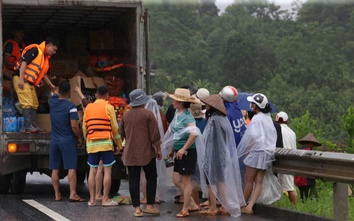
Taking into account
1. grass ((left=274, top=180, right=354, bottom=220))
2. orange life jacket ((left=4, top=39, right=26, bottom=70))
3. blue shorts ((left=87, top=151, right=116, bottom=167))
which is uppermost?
orange life jacket ((left=4, top=39, right=26, bottom=70))

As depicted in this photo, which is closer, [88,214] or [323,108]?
[88,214]

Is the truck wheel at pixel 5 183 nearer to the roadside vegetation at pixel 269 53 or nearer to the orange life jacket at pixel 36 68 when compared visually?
the orange life jacket at pixel 36 68

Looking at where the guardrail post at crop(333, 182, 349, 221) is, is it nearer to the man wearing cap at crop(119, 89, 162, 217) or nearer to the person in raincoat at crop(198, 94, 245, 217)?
the person in raincoat at crop(198, 94, 245, 217)

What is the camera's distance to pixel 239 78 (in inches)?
2911

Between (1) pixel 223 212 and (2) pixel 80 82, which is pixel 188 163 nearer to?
(1) pixel 223 212

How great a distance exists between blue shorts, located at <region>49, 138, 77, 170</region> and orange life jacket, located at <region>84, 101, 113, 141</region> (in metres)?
0.57

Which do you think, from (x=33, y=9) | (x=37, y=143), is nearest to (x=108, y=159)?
(x=37, y=143)

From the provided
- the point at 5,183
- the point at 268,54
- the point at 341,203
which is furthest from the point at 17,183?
the point at 268,54

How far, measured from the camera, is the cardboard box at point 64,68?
50.8 feet

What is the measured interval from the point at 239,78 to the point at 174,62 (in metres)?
5.42

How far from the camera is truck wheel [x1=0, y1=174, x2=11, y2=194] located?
13.9 metres

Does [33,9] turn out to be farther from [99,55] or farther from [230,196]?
[230,196]

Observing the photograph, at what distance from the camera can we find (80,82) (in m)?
14.8

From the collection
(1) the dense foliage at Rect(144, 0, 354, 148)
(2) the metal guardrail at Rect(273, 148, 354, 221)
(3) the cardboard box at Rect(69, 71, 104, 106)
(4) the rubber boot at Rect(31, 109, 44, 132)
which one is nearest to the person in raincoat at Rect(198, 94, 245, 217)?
(2) the metal guardrail at Rect(273, 148, 354, 221)
